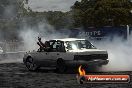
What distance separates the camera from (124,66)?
66.3 feet

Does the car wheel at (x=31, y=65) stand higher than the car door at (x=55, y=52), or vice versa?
the car door at (x=55, y=52)

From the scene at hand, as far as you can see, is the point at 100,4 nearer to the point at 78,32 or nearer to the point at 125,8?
the point at 125,8

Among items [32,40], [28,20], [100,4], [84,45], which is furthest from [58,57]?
[28,20]

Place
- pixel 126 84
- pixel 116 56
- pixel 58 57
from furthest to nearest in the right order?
pixel 116 56, pixel 58 57, pixel 126 84

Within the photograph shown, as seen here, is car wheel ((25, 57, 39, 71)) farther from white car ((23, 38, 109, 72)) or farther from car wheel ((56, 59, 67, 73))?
car wheel ((56, 59, 67, 73))

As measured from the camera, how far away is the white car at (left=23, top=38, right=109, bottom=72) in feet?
58.7

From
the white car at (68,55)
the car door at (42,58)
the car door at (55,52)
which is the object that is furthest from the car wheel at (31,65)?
the car door at (55,52)

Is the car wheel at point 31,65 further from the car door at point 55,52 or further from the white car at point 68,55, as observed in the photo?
the car door at point 55,52

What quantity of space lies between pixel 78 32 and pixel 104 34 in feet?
12.3

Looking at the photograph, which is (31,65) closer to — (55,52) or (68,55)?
(55,52)

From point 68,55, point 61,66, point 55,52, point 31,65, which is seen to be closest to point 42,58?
point 55,52

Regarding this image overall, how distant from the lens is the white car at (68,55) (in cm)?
1789

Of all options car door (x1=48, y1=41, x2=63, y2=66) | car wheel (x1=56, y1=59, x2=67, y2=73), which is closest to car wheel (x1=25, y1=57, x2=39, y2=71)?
car door (x1=48, y1=41, x2=63, y2=66)

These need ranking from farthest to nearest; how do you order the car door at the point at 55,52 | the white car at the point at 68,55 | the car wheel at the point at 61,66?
the car door at the point at 55,52 < the car wheel at the point at 61,66 < the white car at the point at 68,55
